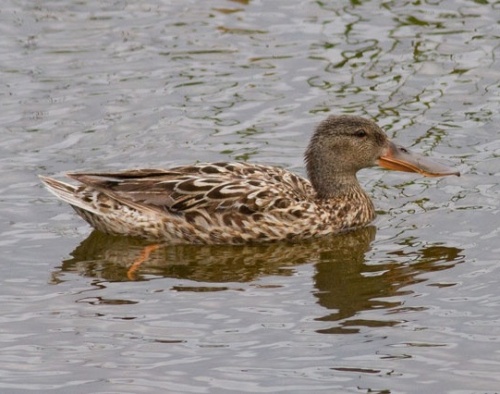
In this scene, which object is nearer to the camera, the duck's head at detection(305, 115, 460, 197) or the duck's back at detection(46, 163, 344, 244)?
the duck's back at detection(46, 163, 344, 244)

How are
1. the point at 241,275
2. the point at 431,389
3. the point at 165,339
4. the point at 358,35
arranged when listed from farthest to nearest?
the point at 358,35 → the point at 241,275 → the point at 165,339 → the point at 431,389

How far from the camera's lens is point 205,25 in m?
17.5

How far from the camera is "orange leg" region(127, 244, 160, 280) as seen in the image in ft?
40.0

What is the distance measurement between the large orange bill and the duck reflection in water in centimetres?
60

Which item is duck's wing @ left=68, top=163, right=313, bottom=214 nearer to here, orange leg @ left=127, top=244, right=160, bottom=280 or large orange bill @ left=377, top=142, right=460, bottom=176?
orange leg @ left=127, top=244, right=160, bottom=280

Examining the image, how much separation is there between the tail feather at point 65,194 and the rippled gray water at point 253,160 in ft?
0.98

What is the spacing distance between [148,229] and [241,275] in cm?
123

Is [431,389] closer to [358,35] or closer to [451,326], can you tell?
[451,326]

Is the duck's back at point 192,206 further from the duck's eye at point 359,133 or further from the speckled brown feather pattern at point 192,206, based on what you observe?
the duck's eye at point 359,133

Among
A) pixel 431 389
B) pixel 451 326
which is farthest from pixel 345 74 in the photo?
pixel 431 389

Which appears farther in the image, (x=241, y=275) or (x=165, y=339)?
(x=241, y=275)

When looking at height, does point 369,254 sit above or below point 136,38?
below

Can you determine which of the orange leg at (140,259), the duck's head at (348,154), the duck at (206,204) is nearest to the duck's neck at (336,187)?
the duck's head at (348,154)

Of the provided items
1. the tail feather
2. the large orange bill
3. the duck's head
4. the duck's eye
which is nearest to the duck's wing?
the tail feather
